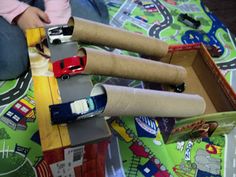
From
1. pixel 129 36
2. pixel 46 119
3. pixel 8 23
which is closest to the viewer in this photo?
pixel 46 119

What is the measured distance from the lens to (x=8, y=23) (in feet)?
2.65

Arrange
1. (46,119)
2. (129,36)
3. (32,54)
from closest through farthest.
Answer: (46,119) < (32,54) < (129,36)

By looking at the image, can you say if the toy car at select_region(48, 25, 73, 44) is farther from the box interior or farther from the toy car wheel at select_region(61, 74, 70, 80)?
the box interior

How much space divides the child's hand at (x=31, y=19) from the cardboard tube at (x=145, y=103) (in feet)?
1.24

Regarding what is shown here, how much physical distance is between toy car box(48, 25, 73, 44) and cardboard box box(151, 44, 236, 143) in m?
0.30

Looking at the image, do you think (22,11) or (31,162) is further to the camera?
(22,11)

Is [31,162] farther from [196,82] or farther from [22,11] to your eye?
[196,82]

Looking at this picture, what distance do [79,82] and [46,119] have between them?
A: 104 mm

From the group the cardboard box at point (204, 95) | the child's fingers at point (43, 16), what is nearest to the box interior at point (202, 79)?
the cardboard box at point (204, 95)

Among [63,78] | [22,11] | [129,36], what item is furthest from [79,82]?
[22,11]

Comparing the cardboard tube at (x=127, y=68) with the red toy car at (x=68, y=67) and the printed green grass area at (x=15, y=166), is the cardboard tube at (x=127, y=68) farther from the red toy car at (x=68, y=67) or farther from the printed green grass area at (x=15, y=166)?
the printed green grass area at (x=15, y=166)

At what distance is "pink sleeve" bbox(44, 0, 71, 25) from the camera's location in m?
0.84

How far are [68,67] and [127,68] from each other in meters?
0.14

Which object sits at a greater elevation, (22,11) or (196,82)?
(22,11)
